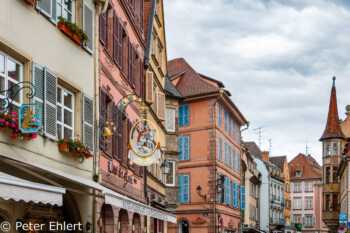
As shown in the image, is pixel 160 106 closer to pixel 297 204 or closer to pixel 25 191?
pixel 25 191

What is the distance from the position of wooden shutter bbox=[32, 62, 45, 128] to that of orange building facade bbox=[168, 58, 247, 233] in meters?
28.5

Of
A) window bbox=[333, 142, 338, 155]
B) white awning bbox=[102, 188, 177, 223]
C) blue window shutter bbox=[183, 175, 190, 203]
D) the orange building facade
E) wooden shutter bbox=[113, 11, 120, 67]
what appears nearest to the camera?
white awning bbox=[102, 188, 177, 223]

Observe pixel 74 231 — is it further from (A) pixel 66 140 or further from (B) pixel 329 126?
(B) pixel 329 126

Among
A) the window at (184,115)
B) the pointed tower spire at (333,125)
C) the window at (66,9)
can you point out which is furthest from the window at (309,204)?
the window at (66,9)

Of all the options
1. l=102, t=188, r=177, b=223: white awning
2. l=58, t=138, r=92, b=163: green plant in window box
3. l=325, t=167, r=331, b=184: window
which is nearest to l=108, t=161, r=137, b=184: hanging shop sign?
l=102, t=188, r=177, b=223: white awning

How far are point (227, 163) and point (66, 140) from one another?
32.3 metres

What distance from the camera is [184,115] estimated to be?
43906 mm

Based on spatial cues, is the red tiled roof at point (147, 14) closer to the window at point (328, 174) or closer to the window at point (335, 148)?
the window at point (335, 148)

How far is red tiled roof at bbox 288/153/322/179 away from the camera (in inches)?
3967

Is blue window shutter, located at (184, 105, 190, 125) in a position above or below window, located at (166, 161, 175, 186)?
above

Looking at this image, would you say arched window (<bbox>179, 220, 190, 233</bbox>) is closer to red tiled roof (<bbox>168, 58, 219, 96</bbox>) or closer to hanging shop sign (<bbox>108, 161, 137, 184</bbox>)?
red tiled roof (<bbox>168, 58, 219, 96</bbox>)

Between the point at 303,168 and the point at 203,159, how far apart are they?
207ft

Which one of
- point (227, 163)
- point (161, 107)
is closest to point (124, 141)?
point (161, 107)

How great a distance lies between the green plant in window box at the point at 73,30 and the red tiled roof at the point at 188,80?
27.2 m
